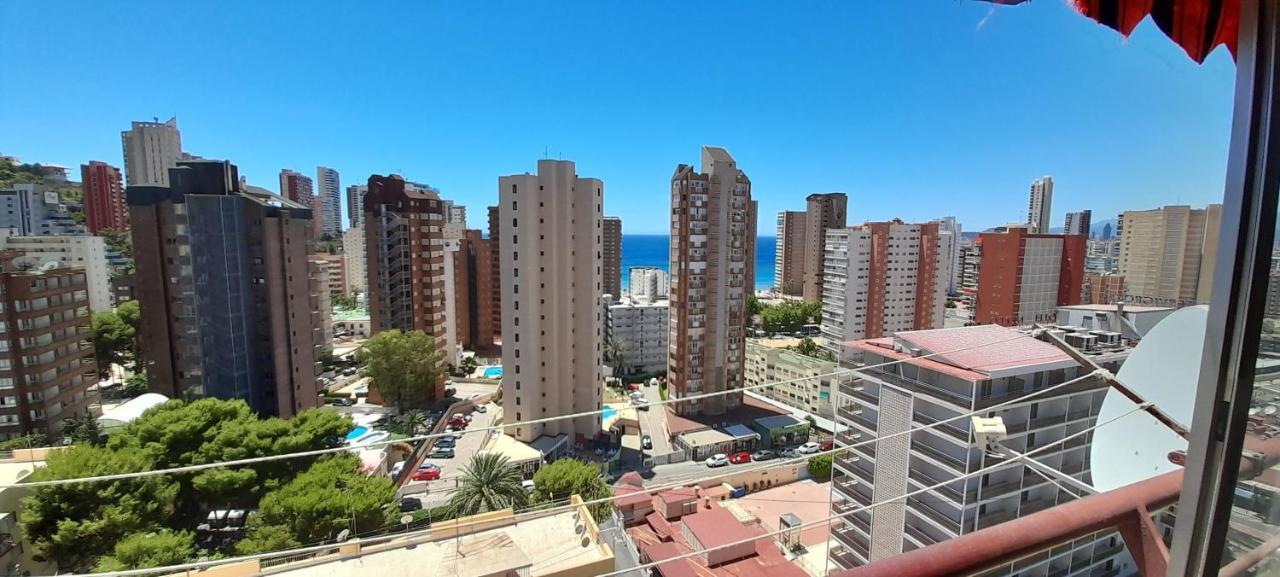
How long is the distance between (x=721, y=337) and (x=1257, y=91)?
1326cm

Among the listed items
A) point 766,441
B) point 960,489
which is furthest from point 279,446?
point 766,441

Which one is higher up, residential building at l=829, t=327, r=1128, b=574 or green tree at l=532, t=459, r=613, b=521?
residential building at l=829, t=327, r=1128, b=574

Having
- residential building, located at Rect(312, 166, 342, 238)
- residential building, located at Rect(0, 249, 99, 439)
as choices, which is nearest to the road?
residential building, located at Rect(0, 249, 99, 439)

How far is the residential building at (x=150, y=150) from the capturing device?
22.4 metres

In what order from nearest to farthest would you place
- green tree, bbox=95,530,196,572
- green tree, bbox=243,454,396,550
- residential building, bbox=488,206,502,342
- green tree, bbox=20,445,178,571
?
green tree, bbox=95,530,196,572
green tree, bbox=20,445,178,571
green tree, bbox=243,454,396,550
residential building, bbox=488,206,502,342

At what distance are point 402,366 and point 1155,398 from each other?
45.3 feet

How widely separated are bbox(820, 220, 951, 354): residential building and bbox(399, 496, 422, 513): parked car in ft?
46.2

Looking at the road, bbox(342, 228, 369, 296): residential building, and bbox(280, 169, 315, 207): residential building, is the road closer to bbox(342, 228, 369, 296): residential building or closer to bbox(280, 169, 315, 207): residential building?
bbox(342, 228, 369, 296): residential building

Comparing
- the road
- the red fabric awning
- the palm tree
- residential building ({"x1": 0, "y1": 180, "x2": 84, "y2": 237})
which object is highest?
residential building ({"x1": 0, "y1": 180, "x2": 84, "y2": 237})

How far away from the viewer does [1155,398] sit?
1.39 m

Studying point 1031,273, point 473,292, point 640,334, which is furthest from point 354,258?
point 1031,273

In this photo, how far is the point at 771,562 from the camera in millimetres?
5992

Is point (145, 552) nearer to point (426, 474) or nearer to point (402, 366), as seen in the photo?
point (426, 474)

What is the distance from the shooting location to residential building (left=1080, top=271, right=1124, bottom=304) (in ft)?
41.7
